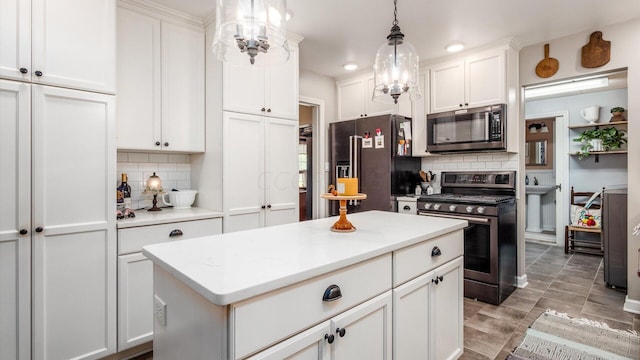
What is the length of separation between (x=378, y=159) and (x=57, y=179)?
2875mm

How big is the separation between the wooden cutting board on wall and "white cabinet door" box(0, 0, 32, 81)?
4246mm

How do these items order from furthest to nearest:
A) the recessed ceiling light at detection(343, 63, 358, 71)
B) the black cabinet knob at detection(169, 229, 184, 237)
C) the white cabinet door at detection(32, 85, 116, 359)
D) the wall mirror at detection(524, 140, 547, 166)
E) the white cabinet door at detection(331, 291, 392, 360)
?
the wall mirror at detection(524, 140, 547, 166) → the recessed ceiling light at detection(343, 63, 358, 71) → the black cabinet knob at detection(169, 229, 184, 237) → the white cabinet door at detection(32, 85, 116, 359) → the white cabinet door at detection(331, 291, 392, 360)

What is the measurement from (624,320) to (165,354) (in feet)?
11.1

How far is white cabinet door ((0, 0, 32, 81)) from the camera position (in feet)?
5.72

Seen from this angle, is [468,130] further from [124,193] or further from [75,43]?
[75,43]

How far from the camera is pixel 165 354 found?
1213 mm

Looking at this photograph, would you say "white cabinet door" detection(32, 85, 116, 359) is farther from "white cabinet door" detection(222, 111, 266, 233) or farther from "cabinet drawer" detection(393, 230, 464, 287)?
"cabinet drawer" detection(393, 230, 464, 287)

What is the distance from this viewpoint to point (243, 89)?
8.93ft

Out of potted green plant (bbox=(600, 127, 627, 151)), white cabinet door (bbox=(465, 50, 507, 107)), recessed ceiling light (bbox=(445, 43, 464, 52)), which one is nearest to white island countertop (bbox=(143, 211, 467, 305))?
white cabinet door (bbox=(465, 50, 507, 107))

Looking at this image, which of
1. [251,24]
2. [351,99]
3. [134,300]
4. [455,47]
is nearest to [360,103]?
[351,99]

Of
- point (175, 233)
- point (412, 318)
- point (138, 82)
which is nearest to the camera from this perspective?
point (412, 318)

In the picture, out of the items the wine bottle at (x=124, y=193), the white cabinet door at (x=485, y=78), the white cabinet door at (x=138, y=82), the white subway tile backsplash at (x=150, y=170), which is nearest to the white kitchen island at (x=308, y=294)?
the wine bottle at (x=124, y=193)

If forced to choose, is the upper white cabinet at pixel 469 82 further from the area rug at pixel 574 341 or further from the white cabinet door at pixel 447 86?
the area rug at pixel 574 341

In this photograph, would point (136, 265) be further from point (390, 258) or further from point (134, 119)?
point (390, 258)
